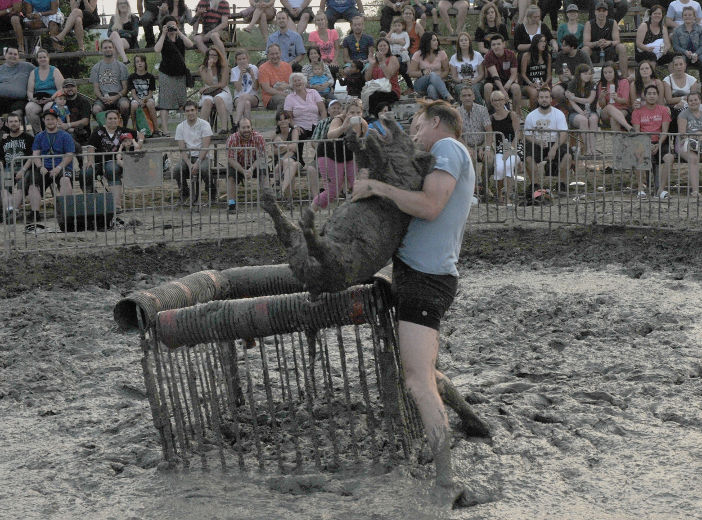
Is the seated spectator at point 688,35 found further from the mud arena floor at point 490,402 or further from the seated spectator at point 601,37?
the mud arena floor at point 490,402

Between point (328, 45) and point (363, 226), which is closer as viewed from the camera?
point (363, 226)

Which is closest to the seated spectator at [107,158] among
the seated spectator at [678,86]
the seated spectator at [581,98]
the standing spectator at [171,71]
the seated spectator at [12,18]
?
the standing spectator at [171,71]

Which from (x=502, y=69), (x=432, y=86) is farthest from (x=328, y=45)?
(x=502, y=69)

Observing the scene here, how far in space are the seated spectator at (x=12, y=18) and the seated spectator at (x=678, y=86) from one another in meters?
10.5

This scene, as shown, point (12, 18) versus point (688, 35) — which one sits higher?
point (12, 18)

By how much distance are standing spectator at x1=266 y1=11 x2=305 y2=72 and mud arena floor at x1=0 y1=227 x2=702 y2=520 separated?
677 centimetres

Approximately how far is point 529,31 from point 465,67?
5.59ft

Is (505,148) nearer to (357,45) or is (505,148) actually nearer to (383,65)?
(383,65)

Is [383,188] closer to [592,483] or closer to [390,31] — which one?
[592,483]

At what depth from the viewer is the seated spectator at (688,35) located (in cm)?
1623

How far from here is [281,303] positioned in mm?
5004

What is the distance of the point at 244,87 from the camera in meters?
15.5

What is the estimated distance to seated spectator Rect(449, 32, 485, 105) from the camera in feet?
50.3

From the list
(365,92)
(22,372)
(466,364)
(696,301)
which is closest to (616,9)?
(365,92)
